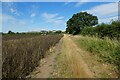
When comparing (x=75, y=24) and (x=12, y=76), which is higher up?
(x=75, y=24)

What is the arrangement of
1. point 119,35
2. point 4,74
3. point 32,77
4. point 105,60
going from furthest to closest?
point 119,35 < point 105,60 < point 32,77 < point 4,74

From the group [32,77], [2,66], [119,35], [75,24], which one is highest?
[75,24]

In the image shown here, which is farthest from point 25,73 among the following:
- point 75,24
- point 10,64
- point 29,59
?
point 75,24

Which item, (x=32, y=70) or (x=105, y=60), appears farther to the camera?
(x=105, y=60)

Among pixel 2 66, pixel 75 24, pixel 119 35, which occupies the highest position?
pixel 75 24

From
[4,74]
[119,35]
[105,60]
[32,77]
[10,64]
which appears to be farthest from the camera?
[119,35]

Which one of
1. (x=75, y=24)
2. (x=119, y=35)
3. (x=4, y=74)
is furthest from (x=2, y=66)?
(x=75, y=24)

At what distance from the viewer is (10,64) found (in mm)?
7762

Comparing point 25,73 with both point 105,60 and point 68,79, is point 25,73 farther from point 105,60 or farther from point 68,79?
point 105,60

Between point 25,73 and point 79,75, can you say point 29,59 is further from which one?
point 79,75

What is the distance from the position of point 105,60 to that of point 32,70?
3950 millimetres

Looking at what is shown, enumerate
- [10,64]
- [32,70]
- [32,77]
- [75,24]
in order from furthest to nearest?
[75,24]
[32,70]
[32,77]
[10,64]

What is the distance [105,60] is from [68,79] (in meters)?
3.92

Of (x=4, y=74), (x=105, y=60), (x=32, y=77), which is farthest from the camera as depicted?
(x=105, y=60)
